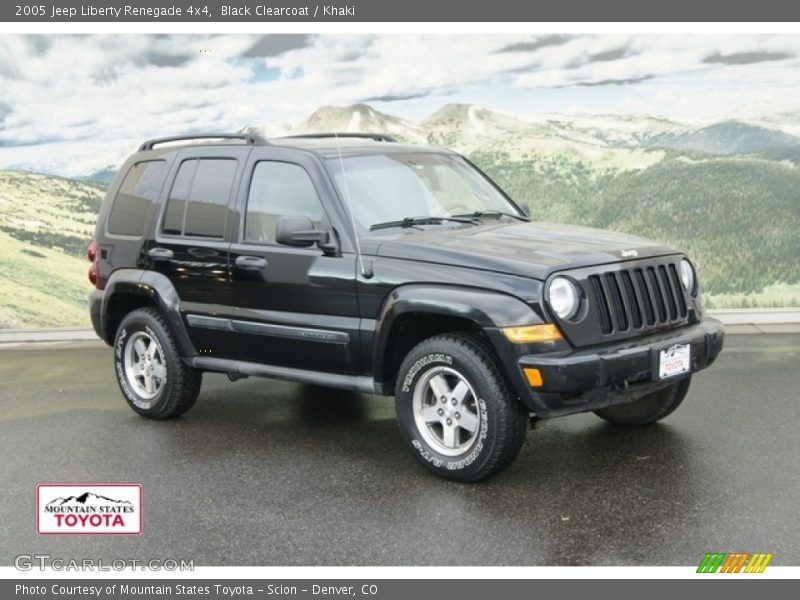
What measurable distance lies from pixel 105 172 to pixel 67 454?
278 inches

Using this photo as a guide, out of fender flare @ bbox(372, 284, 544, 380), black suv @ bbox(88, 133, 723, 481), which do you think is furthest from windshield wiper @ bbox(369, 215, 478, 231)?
fender flare @ bbox(372, 284, 544, 380)

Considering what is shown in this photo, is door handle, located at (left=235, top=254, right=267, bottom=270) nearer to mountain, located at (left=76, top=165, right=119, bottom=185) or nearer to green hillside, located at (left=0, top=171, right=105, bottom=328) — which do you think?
green hillside, located at (left=0, top=171, right=105, bottom=328)

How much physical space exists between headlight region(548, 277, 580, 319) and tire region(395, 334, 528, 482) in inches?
18.6

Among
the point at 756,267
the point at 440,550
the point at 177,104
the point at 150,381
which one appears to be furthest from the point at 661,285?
the point at 177,104

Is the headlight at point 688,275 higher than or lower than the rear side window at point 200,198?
lower

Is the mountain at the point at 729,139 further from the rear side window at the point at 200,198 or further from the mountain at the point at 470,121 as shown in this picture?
the rear side window at the point at 200,198

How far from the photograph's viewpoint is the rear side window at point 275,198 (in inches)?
252

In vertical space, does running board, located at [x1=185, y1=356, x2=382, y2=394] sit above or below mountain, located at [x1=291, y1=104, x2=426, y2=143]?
below

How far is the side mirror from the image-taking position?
5.96m

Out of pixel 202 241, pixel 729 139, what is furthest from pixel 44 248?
pixel 729 139

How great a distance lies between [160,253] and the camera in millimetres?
7121

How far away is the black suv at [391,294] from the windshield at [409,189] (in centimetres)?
1

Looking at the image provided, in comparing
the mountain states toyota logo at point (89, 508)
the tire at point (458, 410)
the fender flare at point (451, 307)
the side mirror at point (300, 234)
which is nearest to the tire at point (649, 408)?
the tire at point (458, 410)

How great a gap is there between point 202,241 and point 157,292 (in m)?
0.55
